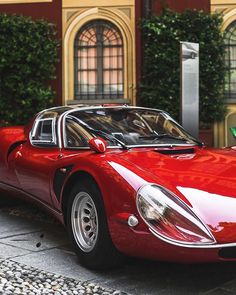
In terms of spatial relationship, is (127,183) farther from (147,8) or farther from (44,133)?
(147,8)

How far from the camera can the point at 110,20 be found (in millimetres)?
13133

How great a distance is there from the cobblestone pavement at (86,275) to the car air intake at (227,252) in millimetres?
396

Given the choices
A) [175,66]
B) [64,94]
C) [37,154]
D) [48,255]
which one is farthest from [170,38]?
[48,255]

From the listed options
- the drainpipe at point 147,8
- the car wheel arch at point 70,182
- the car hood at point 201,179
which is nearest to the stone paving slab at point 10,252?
the car wheel arch at point 70,182

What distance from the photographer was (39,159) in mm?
5344

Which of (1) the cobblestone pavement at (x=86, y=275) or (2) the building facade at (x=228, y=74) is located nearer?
(1) the cobblestone pavement at (x=86, y=275)

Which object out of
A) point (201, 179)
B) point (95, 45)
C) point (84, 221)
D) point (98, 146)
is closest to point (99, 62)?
point (95, 45)

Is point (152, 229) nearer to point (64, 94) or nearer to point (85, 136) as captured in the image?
point (85, 136)

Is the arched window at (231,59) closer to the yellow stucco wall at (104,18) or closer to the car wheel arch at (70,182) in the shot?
the yellow stucco wall at (104,18)

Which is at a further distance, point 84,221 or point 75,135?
point 75,135

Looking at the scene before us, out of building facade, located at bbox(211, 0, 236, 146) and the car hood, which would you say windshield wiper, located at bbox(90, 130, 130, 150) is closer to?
the car hood

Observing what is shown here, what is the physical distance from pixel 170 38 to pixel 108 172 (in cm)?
849

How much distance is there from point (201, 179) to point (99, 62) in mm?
9654

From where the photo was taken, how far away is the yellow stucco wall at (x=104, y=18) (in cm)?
1301
